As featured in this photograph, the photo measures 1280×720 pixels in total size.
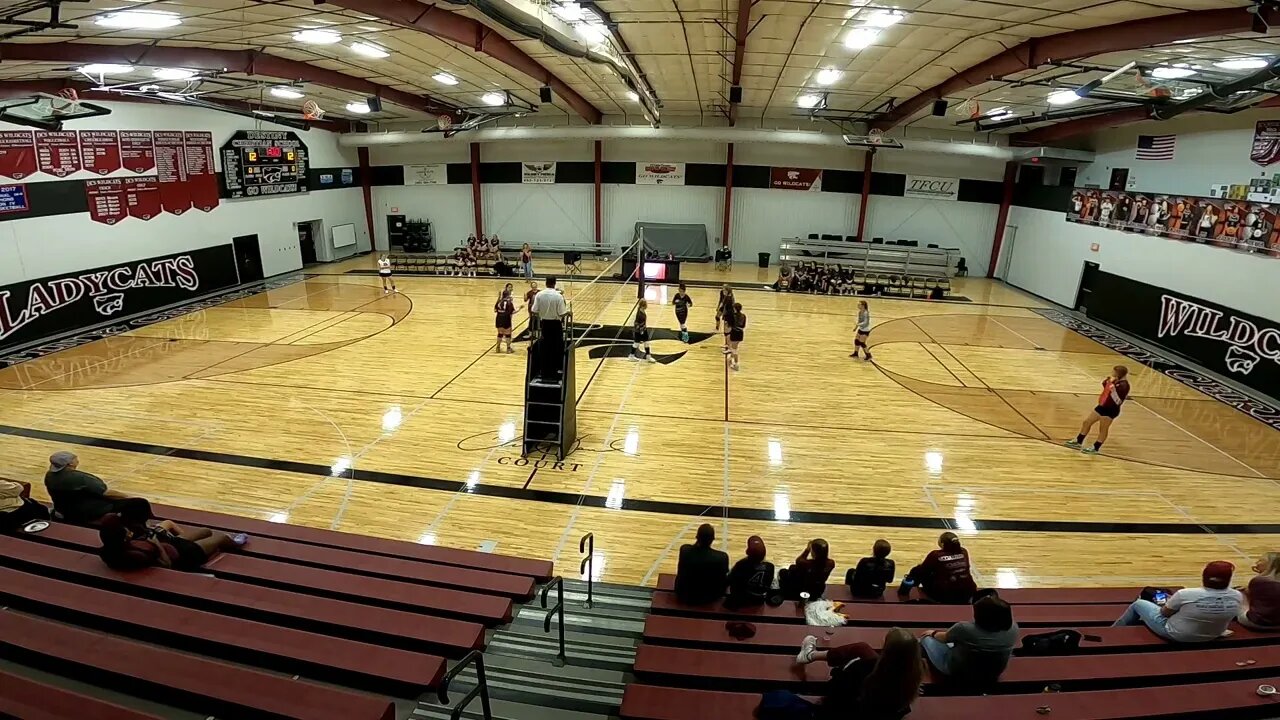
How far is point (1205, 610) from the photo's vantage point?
482 cm

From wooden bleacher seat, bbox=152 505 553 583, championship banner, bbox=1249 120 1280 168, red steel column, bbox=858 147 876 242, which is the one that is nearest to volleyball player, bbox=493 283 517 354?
wooden bleacher seat, bbox=152 505 553 583

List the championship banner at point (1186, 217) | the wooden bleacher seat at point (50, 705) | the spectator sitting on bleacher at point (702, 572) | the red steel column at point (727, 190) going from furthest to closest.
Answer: the red steel column at point (727, 190)
the championship banner at point (1186, 217)
the spectator sitting on bleacher at point (702, 572)
the wooden bleacher seat at point (50, 705)

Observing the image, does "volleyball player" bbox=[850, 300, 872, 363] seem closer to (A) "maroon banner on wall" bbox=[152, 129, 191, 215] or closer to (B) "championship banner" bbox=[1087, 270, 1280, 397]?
(B) "championship banner" bbox=[1087, 270, 1280, 397]

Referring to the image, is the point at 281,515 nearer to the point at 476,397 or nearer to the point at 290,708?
the point at 476,397

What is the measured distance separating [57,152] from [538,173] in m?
17.0

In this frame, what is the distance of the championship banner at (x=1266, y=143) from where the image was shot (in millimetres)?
14821

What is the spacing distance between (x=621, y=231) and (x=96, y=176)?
61.4ft

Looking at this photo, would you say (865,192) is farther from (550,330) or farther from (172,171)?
(172,171)

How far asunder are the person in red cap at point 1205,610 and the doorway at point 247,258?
26072mm

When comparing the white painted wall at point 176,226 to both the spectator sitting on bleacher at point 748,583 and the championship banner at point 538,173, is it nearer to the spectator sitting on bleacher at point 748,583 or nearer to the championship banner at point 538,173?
Answer: the championship banner at point 538,173

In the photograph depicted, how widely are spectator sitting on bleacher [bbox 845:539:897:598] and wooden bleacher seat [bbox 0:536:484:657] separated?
344 centimetres

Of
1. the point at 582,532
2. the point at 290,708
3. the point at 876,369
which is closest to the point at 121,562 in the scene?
the point at 290,708

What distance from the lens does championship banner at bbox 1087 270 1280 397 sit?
45.9ft

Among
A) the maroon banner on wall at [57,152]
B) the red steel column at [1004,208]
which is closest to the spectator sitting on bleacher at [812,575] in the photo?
the maroon banner on wall at [57,152]
